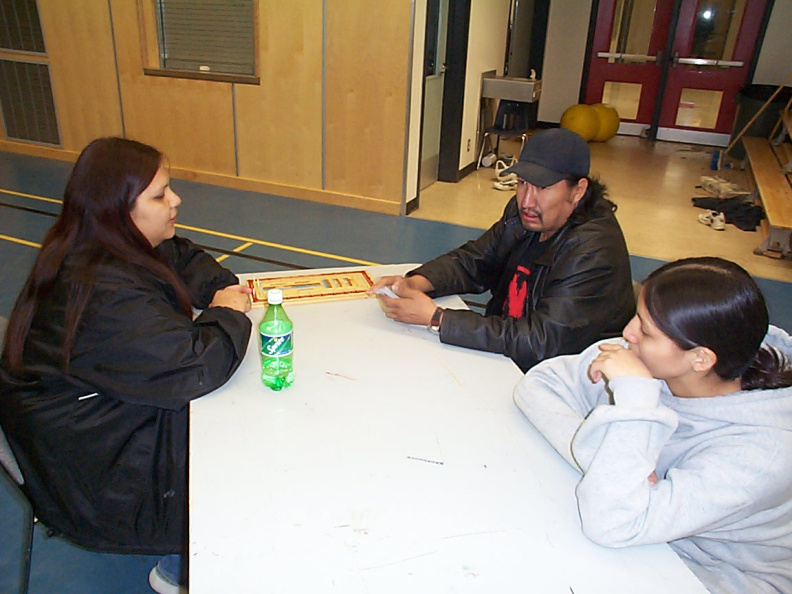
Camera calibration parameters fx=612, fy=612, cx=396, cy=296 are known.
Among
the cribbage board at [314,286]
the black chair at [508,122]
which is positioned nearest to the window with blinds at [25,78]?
the black chair at [508,122]

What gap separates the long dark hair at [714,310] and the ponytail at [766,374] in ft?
0.09

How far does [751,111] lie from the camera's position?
7180 millimetres

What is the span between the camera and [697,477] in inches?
39.9

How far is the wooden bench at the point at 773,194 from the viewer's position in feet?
14.1

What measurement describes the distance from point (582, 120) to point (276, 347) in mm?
7163

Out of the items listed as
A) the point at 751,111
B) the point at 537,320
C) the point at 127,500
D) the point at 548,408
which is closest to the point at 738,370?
the point at 548,408

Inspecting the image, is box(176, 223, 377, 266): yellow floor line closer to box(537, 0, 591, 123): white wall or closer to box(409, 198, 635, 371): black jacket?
box(409, 198, 635, 371): black jacket

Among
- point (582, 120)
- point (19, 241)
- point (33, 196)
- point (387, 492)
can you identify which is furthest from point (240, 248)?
point (582, 120)

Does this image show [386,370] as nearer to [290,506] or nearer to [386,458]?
[386,458]

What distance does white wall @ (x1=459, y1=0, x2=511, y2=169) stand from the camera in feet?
18.8

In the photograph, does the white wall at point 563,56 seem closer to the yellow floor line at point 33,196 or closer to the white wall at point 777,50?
the white wall at point 777,50

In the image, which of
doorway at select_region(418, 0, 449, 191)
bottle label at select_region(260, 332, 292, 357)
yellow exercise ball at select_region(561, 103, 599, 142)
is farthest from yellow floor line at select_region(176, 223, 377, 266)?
yellow exercise ball at select_region(561, 103, 599, 142)

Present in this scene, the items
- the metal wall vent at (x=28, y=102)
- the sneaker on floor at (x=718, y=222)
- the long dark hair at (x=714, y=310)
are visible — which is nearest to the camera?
the long dark hair at (x=714, y=310)

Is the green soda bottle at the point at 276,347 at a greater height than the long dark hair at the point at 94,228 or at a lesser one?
lesser
